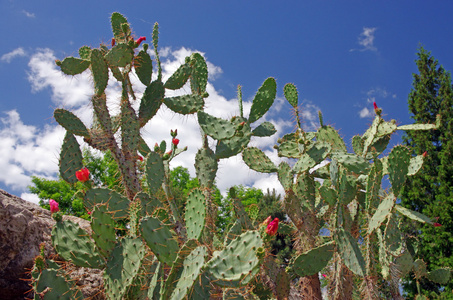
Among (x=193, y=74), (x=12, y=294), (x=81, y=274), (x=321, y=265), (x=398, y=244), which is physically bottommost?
(x=12, y=294)

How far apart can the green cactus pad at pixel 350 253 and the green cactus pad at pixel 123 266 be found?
1770mm

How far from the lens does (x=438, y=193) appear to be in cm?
1297

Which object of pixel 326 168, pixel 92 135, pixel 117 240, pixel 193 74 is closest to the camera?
pixel 117 240

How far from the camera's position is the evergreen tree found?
11.7m

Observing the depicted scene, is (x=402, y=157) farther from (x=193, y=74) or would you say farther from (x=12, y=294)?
(x=12, y=294)

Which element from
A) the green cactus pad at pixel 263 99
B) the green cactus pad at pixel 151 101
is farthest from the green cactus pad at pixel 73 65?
the green cactus pad at pixel 263 99

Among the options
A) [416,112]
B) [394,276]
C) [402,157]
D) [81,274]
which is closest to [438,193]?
[416,112]

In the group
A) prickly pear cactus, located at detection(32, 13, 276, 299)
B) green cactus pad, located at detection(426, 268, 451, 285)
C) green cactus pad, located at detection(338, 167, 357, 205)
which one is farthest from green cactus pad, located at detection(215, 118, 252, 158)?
green cactus pad, located at detection(426, 268, 451, 285)

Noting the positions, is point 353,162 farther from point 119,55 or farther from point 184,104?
point 119,55

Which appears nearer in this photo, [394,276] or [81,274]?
[81,274]

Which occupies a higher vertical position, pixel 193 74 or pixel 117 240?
pixel 193 74

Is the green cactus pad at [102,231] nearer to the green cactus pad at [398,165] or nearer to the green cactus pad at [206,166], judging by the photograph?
the green cactus pad at [206,166]

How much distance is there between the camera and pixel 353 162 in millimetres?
3754

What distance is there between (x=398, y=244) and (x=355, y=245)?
0.57 meters
